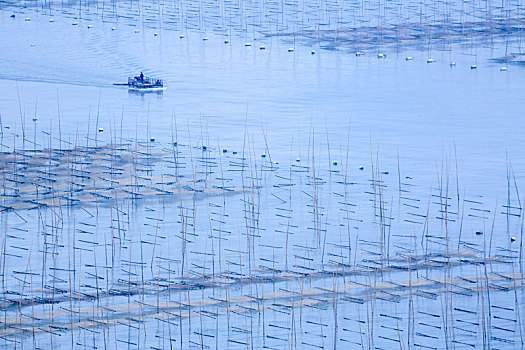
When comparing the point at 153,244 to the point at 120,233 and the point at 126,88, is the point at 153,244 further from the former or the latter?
the point at 126,88

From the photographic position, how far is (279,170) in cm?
1847

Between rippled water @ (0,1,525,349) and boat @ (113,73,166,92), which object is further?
boat @ (113,73,166,92)

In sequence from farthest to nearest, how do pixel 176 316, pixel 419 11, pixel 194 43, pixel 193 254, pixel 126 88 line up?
pixel 419 11
pixel 194 43
pixel 126 88
pixel 193 254
pixel 176 316

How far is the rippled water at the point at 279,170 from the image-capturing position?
12500mm

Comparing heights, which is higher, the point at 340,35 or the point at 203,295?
the point at 340,35

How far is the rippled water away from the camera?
12500 mm

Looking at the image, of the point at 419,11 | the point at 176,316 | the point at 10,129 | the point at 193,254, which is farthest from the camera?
the point at 419,11

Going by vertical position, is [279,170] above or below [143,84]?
below

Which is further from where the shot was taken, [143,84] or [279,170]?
[143,84]

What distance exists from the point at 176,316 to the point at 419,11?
2383cm

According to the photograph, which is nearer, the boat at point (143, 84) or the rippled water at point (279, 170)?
the rippled water at point (279, 170)

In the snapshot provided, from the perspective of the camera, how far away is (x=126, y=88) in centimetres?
2648

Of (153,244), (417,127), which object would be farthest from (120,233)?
(417,127)

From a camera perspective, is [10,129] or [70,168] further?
[10,129]
